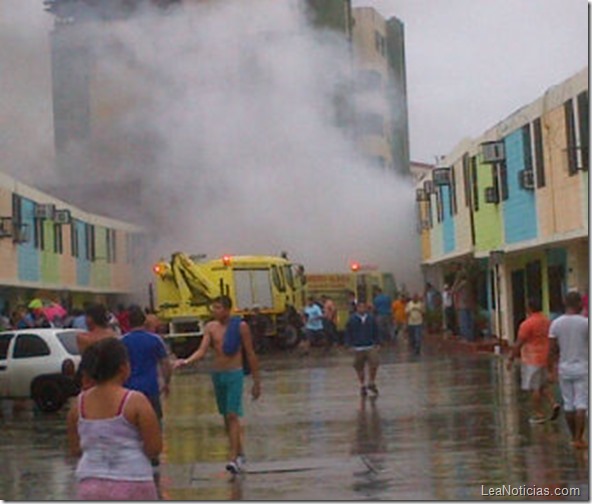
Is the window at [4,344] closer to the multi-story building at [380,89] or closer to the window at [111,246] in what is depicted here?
the window at [111,246]

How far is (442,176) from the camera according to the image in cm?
3619

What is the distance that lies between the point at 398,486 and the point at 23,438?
6.73 m

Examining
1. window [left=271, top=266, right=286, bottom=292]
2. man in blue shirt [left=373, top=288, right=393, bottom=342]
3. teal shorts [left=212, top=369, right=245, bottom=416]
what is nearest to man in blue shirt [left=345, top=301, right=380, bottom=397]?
teal shorts [left=212, top=369, right=245, bottom=416]

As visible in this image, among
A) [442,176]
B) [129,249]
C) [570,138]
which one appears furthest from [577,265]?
[129,249]

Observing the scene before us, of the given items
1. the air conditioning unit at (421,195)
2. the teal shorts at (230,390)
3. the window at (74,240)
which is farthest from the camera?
the window at (74,240)

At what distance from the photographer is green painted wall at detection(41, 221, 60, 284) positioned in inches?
1608

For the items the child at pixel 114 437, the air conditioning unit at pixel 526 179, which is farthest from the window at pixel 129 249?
the child at pixel 114 437

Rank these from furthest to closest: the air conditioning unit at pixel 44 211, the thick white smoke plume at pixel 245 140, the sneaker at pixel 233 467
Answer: the thick white smoke plume at pixel 245 140 → the air conditioning unit at pixel 44 211 → the sneaker at pixel 233 467

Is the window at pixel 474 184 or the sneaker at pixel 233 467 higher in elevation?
the window at pixel 474 184

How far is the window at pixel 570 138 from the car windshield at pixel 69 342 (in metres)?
8.45

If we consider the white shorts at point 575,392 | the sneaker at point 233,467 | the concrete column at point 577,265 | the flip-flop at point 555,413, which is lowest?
the sneaker at point 233,467

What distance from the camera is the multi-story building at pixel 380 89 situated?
64625mm

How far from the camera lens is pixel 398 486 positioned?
11.1 metres

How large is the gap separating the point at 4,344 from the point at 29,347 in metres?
0.53
